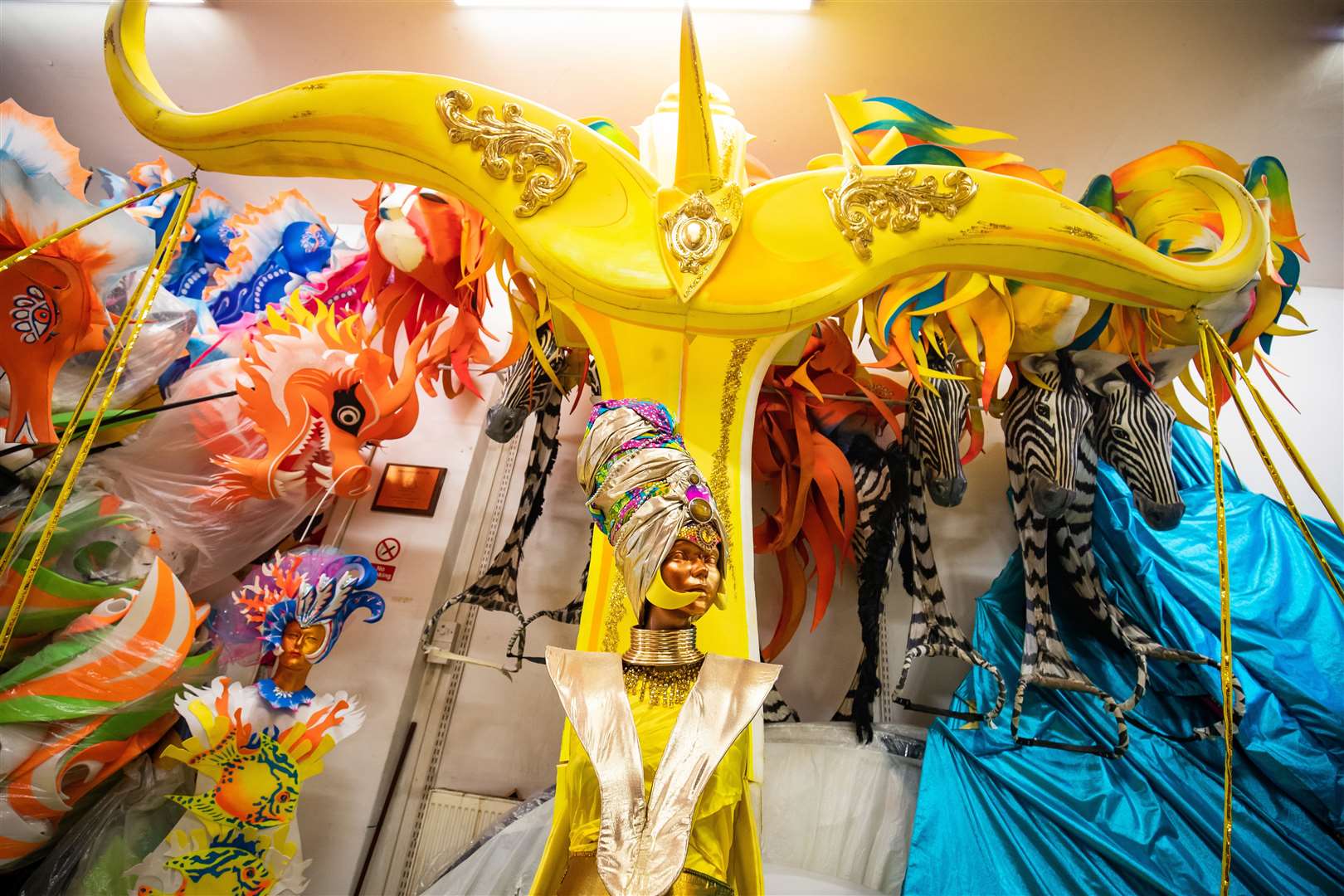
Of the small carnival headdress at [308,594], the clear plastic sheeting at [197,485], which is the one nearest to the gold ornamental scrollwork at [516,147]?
the small carnival headdress at [308,594]

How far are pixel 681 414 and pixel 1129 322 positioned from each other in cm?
110

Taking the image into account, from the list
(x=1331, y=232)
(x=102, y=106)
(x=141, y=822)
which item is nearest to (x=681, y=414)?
(x=141, y=822)

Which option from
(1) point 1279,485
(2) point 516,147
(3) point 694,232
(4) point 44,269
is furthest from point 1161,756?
(4) point 44,269

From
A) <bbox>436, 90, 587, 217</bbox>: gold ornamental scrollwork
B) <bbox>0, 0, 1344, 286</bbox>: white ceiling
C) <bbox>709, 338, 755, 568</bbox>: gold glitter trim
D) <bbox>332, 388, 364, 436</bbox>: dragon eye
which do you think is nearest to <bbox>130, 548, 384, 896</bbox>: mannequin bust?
<bbox>332, 388, 364, 436</bbox>: dragon eye

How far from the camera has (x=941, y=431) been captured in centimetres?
176

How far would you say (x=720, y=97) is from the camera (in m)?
1.62

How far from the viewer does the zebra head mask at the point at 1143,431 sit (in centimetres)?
165

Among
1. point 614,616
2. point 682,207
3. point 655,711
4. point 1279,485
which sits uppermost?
point 682,207

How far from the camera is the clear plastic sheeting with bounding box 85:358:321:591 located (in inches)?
73.7

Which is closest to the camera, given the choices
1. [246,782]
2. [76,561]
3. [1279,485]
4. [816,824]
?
[1279,485]

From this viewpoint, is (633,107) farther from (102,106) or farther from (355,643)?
(102,106)

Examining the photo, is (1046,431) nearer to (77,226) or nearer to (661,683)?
(661,683)

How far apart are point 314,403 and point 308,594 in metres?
0.58

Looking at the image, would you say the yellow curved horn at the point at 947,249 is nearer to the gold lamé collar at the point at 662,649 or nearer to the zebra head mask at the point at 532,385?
the gold lamé collar at the point at 662,649
